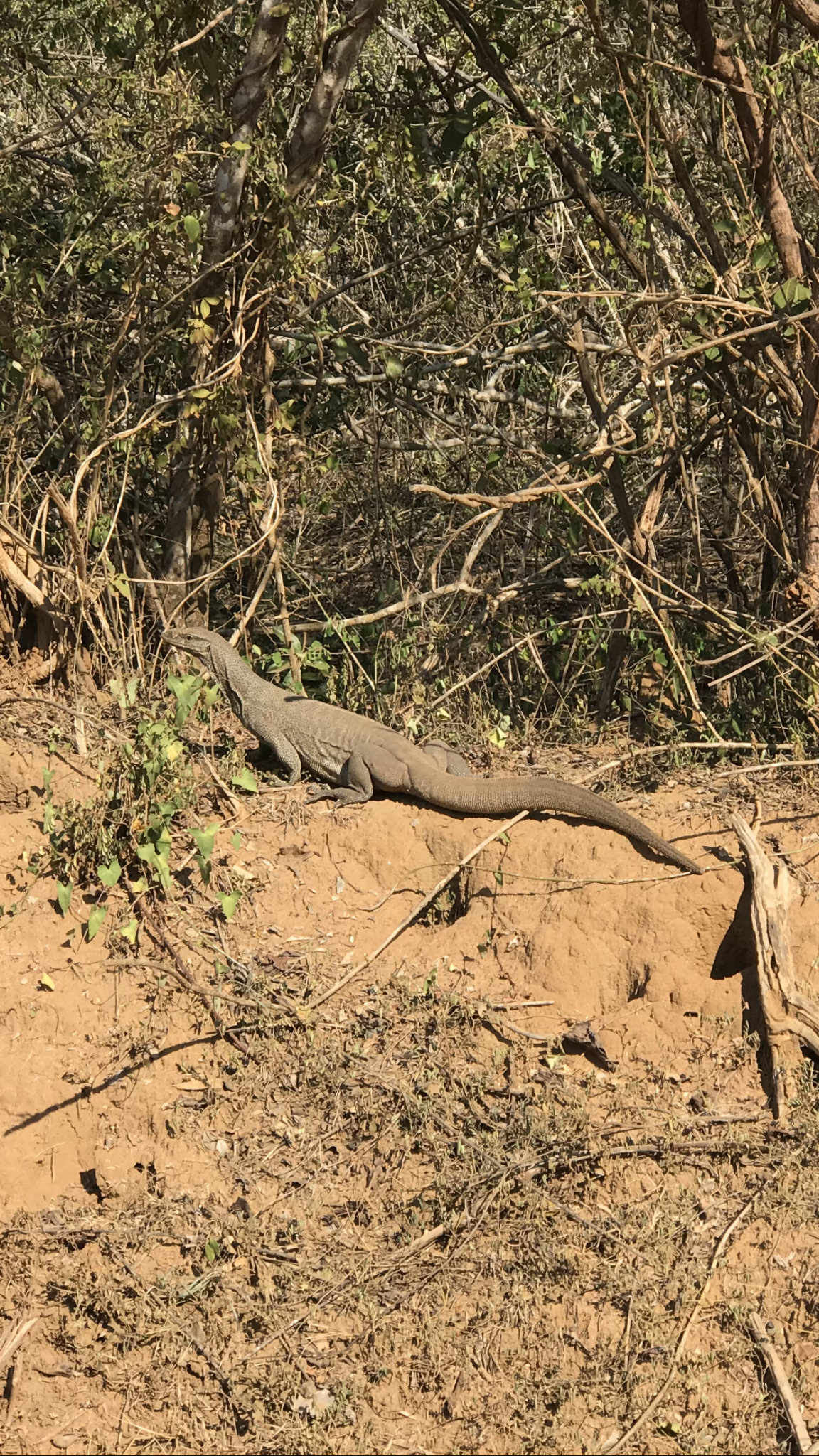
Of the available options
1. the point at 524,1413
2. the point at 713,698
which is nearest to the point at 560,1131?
the point at 524,1413

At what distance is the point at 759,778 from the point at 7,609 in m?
4.22

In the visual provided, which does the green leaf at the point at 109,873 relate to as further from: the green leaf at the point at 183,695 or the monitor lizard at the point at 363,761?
the monitor lizard at the point at 363,761

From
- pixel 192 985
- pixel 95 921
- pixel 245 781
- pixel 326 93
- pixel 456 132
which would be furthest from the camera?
pixel 456 132

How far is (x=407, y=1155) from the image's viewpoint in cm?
523

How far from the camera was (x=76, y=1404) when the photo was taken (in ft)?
15.2

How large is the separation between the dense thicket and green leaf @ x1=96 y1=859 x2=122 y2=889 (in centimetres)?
173

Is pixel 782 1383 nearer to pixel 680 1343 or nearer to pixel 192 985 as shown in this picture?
pixel 680 1343

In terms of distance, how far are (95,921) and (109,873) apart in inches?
8.7

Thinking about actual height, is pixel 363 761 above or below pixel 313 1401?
above

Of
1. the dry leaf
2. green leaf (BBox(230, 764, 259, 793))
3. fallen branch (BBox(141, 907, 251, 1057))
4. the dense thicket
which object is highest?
the dense thicket

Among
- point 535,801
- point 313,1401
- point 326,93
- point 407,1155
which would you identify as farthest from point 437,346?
point 313,1401

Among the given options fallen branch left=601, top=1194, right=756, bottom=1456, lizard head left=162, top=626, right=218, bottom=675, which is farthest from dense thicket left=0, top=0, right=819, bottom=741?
fallen branch left=601, top=1194, right=756, bottom=1456

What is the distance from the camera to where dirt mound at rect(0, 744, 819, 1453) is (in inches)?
178

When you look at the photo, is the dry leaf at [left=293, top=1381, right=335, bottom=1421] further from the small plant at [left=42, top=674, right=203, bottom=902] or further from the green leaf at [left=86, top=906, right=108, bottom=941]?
the small plant at [left=42, top=674, right=203, bottom=902]
